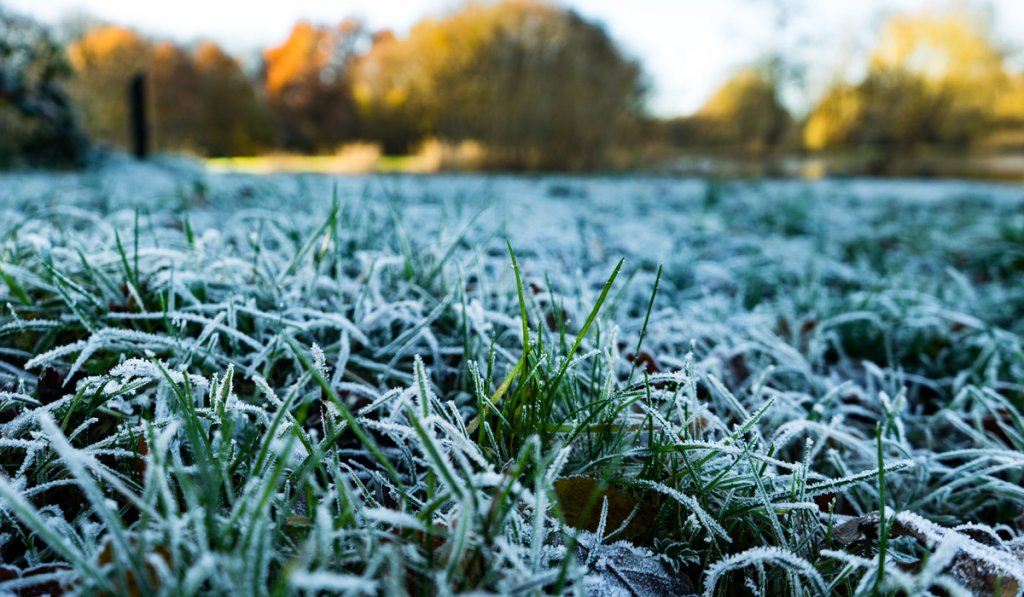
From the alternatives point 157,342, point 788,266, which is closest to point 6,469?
point 157,342

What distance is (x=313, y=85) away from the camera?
38.2m

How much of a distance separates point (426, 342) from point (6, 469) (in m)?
0.65

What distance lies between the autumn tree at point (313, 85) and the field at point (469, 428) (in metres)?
33.2

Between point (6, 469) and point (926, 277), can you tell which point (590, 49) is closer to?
point (926, 277)

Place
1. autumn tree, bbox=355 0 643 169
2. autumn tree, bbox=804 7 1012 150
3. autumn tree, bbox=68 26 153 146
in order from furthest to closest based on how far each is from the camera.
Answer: autumn tree, bbox=804 7 1012 150 → autumn tree, bbox=68 26 153 146 → autumn tree, bbox=355 0 643 169

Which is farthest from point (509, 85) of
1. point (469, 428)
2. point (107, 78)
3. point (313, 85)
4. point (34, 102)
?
point (313, 85)

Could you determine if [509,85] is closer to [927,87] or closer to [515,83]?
[515,83]

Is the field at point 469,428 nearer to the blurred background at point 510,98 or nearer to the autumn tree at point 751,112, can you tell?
the blurred background at point 510,98

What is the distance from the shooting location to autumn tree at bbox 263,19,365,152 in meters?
35.2

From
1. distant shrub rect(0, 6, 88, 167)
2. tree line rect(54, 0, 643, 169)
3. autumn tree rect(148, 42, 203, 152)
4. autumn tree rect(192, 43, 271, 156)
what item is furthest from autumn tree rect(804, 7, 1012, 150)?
autumn tree rect(148, 42, 203, 152)

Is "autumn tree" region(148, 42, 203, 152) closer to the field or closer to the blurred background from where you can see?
the blurred background

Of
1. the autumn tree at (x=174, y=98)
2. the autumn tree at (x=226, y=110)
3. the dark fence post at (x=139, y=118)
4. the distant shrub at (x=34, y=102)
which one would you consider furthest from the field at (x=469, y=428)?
the autumn tree at (x=226, y=110)

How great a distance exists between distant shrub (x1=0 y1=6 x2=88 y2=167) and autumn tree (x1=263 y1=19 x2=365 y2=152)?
1019 inches

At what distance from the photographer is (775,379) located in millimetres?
A: 1436
